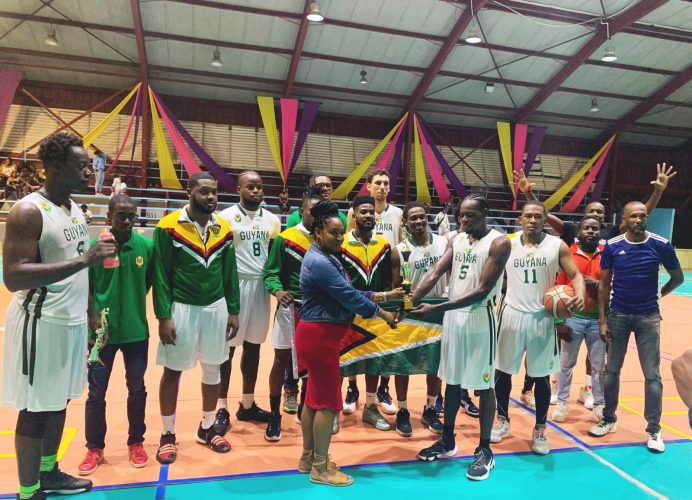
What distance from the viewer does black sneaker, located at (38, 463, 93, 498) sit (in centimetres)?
321

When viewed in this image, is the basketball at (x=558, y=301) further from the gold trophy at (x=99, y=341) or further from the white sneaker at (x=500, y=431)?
the gold trophy at (x=99, y=341)

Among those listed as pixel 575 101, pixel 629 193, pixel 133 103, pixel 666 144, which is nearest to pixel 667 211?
pixel 629 193

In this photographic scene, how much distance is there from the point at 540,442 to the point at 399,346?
4.69 ft

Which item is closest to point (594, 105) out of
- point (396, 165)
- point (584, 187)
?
point (584, 187)

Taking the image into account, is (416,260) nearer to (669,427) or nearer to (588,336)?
(588,336)

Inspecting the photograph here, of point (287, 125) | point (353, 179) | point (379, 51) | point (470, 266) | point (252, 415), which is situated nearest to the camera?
point (470, 266)

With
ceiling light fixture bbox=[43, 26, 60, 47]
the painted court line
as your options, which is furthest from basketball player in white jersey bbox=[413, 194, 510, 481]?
ceiling light fixture bbox=[43, 26, 60, 47]

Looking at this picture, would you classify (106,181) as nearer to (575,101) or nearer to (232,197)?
(232,197)

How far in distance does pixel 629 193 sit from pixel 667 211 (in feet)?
6.08

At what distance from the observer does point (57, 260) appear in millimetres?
Answer: 2732

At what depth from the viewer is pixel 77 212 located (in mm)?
2984

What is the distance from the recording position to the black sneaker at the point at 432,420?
14.6 feet

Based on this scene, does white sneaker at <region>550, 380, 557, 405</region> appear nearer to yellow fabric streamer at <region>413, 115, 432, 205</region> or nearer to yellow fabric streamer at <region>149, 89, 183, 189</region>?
yellow fabric streamer at <region>413, 115, 432, 205</region>

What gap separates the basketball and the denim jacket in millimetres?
1641
